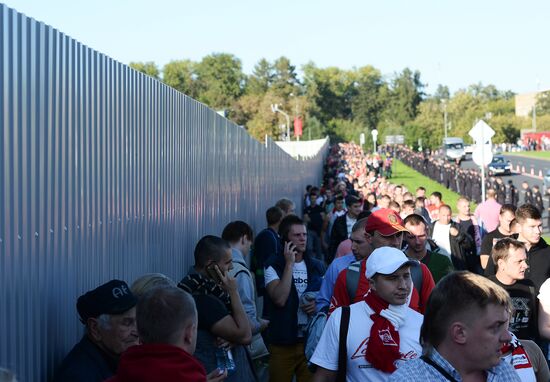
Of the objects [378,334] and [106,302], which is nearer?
[106,302]

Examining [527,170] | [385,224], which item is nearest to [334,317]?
[385,224]

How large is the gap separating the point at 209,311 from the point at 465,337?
2.21 meters

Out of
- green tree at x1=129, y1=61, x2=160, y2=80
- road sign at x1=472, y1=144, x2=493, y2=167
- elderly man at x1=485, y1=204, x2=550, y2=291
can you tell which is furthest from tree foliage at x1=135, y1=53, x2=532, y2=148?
elderly man at x1=485, y1=204, x2=550, y2=291

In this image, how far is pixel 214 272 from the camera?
6.48 metres

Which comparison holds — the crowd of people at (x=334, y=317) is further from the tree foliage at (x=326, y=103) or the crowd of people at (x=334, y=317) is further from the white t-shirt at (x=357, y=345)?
the tree foliage at (x=326, y=103)

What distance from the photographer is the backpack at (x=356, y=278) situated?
20.9 ft

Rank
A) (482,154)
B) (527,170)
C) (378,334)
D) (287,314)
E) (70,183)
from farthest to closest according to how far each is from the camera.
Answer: (527,170) → (482,154) → (287,314) → (70,183) → (378,334)

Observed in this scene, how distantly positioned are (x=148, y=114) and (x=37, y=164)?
286 centimetres

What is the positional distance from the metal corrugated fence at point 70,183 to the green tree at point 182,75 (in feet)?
582

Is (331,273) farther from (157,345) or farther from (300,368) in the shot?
(157,345)

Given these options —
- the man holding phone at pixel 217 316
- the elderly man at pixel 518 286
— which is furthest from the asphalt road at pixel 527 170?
the man holding phone at pixel 217 316

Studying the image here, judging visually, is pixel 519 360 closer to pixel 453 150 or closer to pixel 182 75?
pixel 453 150

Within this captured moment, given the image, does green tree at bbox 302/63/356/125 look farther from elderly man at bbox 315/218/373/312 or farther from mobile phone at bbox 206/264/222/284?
mobile phone at bbox 206/264/222/284

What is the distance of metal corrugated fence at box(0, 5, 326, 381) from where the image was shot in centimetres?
458
